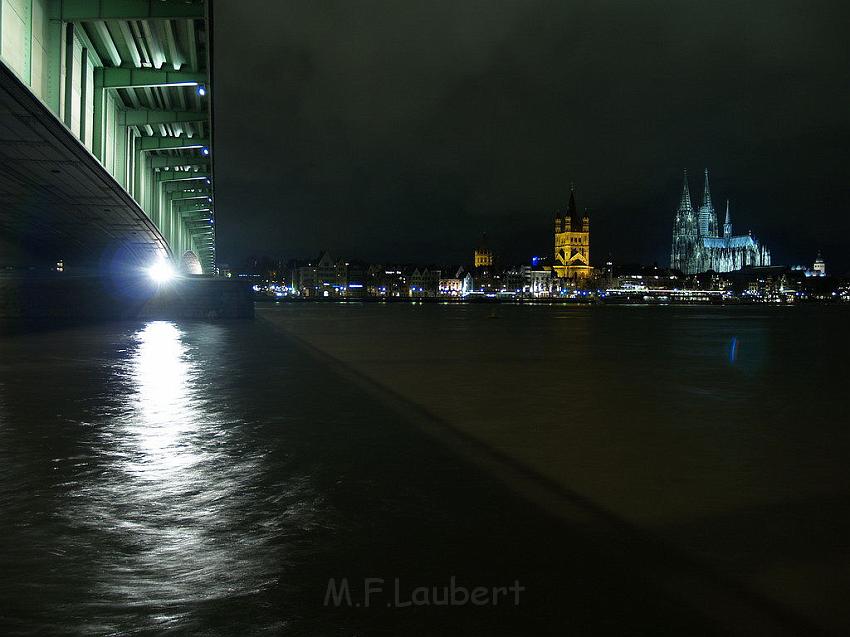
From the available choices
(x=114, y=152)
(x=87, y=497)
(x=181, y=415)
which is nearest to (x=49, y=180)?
(x=114, y=152)

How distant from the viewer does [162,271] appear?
49.5 meters

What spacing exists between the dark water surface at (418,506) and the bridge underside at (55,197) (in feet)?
16.6

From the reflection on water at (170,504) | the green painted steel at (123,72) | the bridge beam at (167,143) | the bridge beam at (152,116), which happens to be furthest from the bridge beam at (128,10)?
the bridge beam at (167,143)

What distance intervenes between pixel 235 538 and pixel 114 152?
2166 cm

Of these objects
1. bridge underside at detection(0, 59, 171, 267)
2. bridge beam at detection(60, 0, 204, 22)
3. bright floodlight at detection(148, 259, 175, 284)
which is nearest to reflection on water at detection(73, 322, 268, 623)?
bridge underside at detection(0, 59, 171, 267)

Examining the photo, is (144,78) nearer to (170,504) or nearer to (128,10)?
(128,10)

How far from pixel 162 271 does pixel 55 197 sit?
24181mm

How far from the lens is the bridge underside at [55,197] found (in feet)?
49.0

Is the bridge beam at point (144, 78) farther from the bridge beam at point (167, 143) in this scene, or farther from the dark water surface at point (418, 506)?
the dark water surface at point (418, 506)

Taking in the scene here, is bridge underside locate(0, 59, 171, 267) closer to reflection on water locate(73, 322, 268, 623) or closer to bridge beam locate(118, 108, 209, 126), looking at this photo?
bridge beam locate(118, 108, 209, 126)

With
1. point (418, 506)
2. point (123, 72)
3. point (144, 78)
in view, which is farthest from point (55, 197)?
point (418, 506)

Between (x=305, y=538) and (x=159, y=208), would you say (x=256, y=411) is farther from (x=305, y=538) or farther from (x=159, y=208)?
(x=159, y=208)

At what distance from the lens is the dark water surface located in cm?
466

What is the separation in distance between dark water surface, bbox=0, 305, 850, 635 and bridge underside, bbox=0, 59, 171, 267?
200 inches
